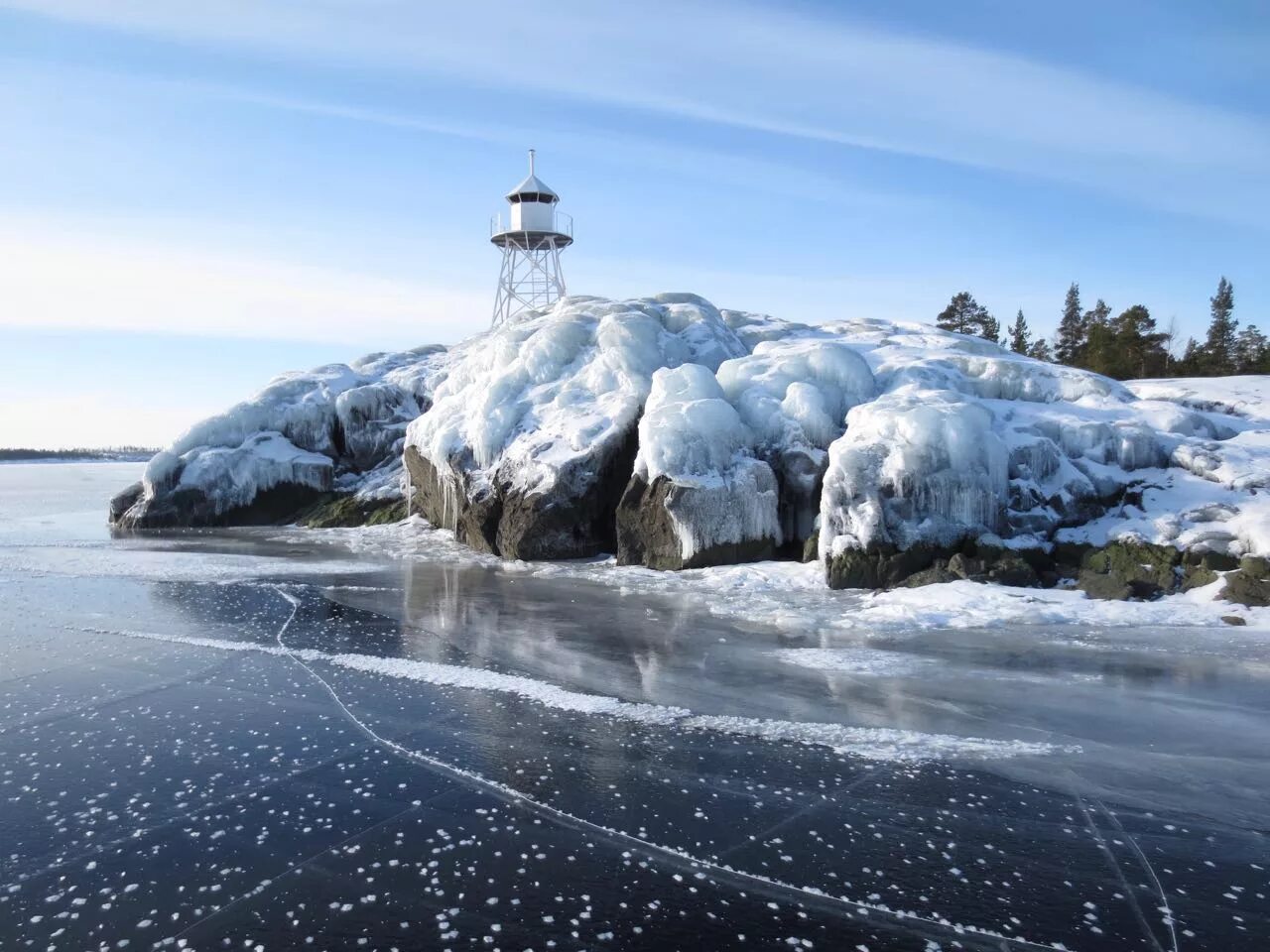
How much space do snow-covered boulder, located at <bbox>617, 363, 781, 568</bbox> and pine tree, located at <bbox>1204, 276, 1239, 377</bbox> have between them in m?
34.5

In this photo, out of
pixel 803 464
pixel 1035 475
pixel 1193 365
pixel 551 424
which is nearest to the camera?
pixel 1035 475

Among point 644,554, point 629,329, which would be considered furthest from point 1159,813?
point 629,329

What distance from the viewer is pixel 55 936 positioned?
5168mm

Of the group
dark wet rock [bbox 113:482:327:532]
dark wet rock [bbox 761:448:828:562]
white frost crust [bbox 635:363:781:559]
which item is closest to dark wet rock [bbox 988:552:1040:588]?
dark wet rock [bbox 761:448:828:562]

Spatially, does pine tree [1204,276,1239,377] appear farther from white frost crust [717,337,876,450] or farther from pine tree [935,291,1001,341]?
white frost crust [717,337,876,450]

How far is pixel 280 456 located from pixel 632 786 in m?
28.1

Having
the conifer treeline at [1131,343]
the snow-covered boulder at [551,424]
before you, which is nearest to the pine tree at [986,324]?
the conifer treeline at [1131,343]

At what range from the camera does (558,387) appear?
2436cm

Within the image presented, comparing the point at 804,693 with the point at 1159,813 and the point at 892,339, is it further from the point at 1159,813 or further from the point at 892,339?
the point at 892,339

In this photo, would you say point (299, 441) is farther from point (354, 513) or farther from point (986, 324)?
point (986, 324)

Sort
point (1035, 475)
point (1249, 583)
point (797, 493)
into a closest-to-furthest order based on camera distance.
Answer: point (1249, 583), point (1035, 475), point (797, 493)

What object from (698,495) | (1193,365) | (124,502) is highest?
(1193,365)

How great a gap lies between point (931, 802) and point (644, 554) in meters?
13.1

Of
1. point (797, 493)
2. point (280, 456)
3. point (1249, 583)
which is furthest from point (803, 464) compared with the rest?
point (280, 456)
